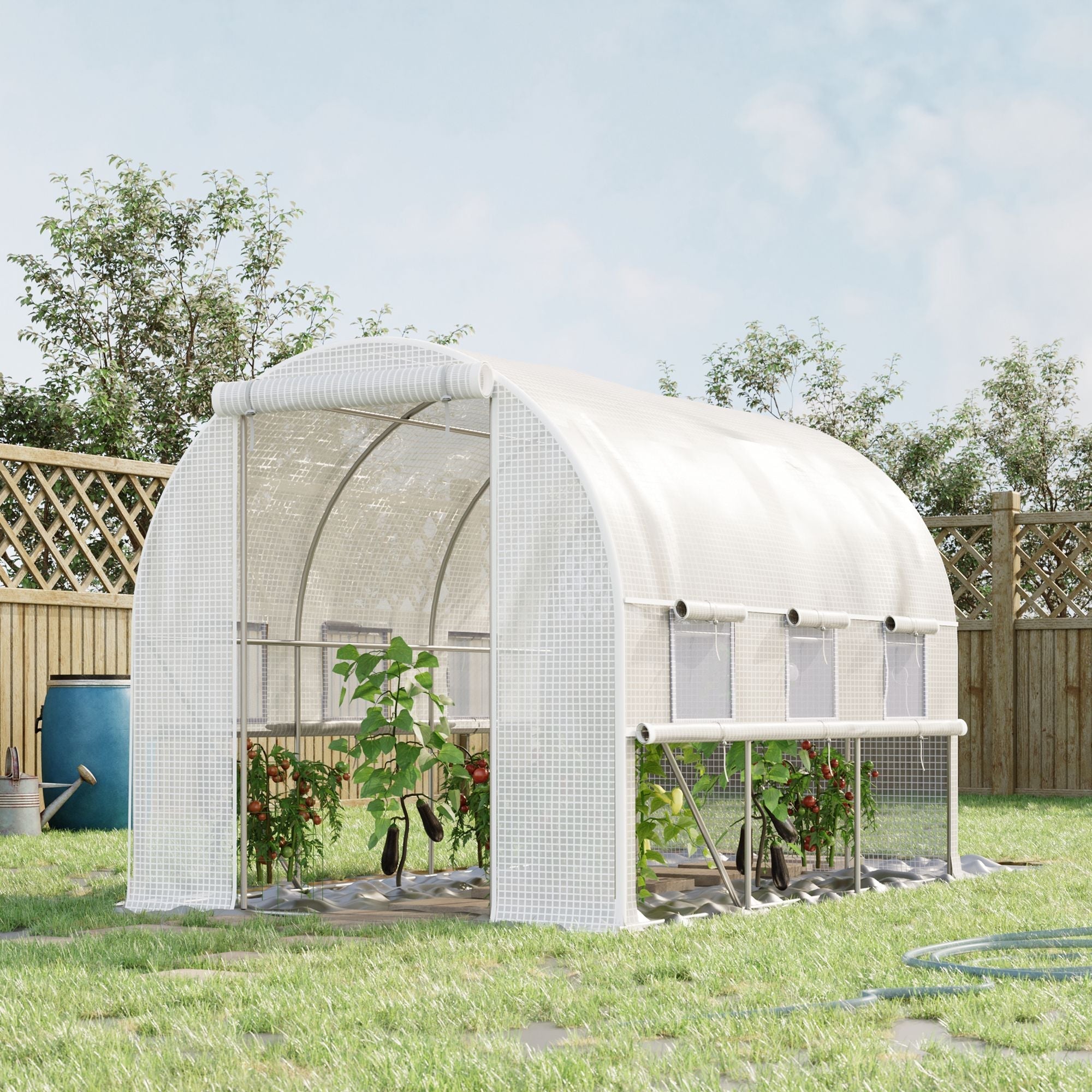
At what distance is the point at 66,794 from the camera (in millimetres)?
10859

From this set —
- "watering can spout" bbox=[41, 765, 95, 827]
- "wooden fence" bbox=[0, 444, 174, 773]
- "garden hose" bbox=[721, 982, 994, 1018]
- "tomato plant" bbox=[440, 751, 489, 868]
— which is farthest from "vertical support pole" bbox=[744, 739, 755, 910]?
"wooden fence" bbox=[0, 444, 174, 773]

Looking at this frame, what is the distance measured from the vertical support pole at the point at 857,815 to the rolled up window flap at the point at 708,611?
98 centimetres

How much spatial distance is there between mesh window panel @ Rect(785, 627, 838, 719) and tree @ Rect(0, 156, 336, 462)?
11.1 meters

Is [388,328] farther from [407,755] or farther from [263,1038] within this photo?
[263,1038]

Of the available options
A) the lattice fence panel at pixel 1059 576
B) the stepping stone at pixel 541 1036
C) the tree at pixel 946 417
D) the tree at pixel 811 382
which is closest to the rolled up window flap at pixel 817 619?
the stepping stone at pixel 541 1036

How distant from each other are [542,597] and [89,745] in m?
5.54

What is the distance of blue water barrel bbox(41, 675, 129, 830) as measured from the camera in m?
10.9

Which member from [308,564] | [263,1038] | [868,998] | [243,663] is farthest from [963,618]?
[263,1038]

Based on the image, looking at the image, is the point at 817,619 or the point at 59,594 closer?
the point at 817,619

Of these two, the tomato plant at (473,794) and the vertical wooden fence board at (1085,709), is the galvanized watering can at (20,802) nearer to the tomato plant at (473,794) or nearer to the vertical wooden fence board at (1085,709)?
the tomato plant at (473,794)

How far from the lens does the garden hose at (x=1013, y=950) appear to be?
4.89 meters

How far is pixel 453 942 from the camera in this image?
5738 millimetres

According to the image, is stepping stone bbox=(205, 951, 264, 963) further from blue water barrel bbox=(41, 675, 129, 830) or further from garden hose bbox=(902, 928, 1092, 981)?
blue water barrel bbox=(41, 675, 129, 830)

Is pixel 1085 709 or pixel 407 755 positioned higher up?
pixel 407 755
